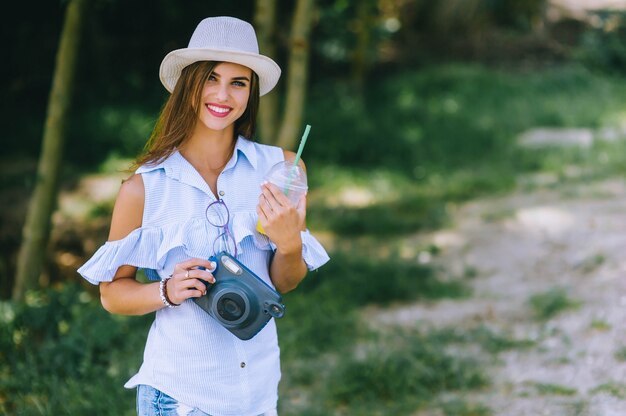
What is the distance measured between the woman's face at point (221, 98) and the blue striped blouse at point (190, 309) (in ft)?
0.43

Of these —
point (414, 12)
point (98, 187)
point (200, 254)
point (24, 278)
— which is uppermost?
point (414, 12)

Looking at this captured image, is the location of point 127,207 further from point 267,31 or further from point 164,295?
point 267,31

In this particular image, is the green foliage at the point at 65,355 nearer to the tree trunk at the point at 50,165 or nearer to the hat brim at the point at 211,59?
the tree trunk at the point at 50,165

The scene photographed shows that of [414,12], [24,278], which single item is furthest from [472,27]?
[24,278]

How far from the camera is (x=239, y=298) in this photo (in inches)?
77.9

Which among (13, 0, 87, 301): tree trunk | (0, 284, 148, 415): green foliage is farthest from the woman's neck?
(13, 0, 87, 301): tree trunk

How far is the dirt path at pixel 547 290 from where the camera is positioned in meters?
3.89

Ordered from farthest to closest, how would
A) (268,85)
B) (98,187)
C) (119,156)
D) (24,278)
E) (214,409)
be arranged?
1. (119,156)
2. (98,187)
3. (24,278)
4. (268,85)
5. (214,409)

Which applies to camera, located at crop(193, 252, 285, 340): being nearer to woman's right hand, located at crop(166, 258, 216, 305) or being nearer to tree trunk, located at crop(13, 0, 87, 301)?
woman's right hand, located at crop(166, 258, 216, 305)

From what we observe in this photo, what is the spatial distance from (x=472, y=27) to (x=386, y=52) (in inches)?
62.8

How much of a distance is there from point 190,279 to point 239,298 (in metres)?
0.12

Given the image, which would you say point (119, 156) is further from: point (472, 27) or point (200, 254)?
point (472, 27)

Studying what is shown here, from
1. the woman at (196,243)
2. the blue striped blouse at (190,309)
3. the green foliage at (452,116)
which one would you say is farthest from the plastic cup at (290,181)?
the green foliage at (452,116)

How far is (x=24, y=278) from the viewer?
4.92 m
